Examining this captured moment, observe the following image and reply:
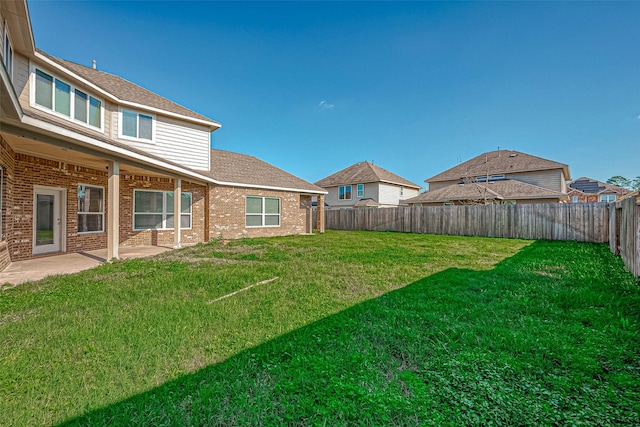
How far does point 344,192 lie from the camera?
29.7m

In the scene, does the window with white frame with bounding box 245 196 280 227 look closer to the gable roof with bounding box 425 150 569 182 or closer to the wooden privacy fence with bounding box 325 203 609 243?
the wooden privacy fence with bounding box 325 203 609 243

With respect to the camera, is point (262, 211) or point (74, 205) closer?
point (74, 205)

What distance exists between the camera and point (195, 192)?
12.2 metres

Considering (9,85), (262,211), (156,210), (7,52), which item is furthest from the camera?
(262,211)

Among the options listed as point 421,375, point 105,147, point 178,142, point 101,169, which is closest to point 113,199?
point 105,147

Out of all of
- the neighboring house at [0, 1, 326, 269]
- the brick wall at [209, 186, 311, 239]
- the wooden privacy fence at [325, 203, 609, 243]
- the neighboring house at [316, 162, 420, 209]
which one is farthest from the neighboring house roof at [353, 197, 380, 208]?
the neighboring house at [0, 1, 326, 269]

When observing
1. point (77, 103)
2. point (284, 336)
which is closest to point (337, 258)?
point (284, 336)

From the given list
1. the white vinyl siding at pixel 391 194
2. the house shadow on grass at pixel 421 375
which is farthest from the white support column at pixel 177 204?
the white vinyl siding at pixel 391 194

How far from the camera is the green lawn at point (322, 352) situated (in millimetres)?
2090

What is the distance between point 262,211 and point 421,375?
13.0 meters

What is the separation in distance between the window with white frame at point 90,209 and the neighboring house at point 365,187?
20473mm

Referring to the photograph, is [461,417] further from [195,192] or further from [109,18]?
[109,18]

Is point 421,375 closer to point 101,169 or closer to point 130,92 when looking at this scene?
point 101,169

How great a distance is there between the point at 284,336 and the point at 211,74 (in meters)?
16.3
